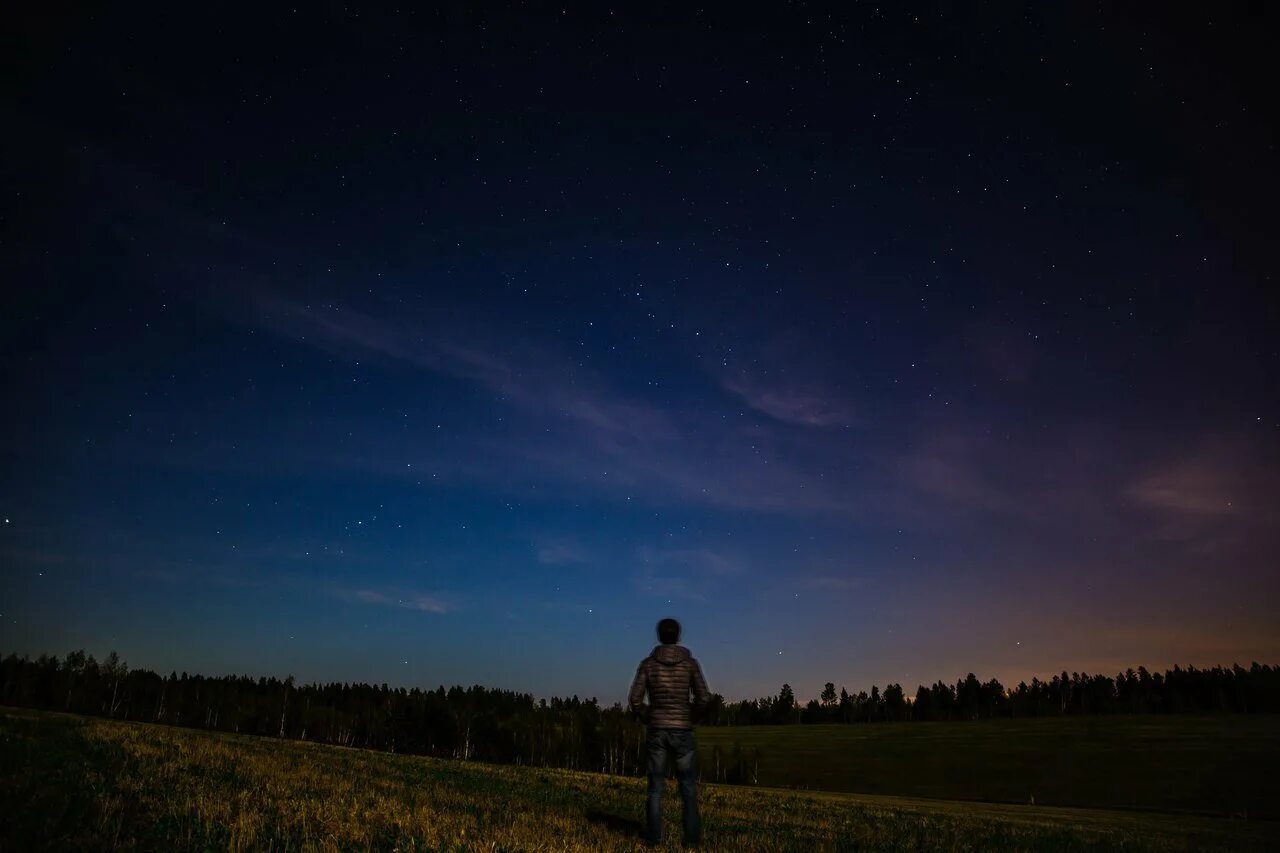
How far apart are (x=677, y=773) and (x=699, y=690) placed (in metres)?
1.11

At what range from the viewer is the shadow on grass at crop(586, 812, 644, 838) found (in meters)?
10.3

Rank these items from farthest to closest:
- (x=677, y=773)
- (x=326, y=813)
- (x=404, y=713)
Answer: (x=404, y=713) < (x=677, y=773) < (x=326, y=813)

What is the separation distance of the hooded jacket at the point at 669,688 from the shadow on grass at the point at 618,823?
1.74m

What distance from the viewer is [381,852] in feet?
23.1

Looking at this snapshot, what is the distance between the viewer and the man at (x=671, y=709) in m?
9.55

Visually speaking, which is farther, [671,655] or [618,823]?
[618,823]

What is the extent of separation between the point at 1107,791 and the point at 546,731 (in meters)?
97.3

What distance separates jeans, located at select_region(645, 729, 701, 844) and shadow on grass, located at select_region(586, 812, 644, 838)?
854 mm

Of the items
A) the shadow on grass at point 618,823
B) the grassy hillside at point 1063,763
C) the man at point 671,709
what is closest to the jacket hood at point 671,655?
the man at point 671,709

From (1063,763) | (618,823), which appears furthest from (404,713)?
(618,823)

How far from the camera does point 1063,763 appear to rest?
386ft

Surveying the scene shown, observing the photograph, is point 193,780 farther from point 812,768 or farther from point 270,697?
point 270,697

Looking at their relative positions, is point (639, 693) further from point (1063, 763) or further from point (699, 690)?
point (1063, 763)

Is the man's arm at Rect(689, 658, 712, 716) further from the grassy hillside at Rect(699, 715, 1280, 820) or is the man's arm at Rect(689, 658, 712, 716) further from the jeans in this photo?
the grassy hillside at Rect(699, 715, 1280, 820)
